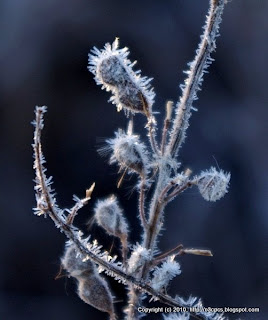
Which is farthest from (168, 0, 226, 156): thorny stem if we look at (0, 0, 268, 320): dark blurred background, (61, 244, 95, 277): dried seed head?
(0, 0, 268, 320): dark blurred background

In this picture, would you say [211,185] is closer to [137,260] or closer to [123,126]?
[137,260]

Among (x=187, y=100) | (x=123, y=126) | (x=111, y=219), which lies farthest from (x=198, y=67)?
(x=123, y=126)

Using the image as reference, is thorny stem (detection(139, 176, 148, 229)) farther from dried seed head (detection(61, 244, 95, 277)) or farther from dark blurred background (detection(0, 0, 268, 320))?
dark blurred background (detection(0, 0, 268, 320))

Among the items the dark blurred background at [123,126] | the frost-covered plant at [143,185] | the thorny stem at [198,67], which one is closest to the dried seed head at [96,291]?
the frost-covered plant at [143,185]

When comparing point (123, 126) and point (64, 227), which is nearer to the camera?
point (64, 227)

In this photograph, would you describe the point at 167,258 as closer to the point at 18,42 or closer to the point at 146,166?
the point at 146,166

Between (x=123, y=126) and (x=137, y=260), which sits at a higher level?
(x=123, y=126)

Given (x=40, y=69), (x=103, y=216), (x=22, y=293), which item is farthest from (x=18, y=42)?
(x=103, y=216)

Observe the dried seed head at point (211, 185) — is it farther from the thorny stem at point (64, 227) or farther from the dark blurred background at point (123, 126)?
the dark blurred background at point (123, 126)
